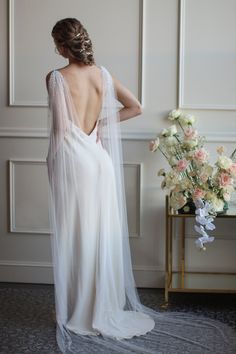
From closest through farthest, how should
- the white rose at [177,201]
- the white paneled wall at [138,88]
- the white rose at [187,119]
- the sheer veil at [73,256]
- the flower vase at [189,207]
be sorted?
the sheer veil at [73,256]
the white rose at [177,201]
the flower vase at [189,207]
the white rose at [187,119]
the white paneled wall at [138,88]

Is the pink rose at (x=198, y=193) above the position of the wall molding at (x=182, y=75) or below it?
below

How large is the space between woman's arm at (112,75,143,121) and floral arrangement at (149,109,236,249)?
0.26 m

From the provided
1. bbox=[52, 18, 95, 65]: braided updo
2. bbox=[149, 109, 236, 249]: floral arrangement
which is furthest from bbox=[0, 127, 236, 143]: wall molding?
bbox=[52, 18, 95, 65]: braided updo

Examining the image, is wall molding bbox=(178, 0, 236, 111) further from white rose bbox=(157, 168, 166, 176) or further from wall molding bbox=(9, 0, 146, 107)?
white rose bbox=(157, 168, 166, 176)

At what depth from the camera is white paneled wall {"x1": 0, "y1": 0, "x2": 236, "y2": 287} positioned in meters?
3.69

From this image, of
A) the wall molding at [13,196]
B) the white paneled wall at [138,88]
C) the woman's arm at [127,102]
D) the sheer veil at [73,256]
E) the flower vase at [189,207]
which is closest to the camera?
the sheer veil at [73,256]

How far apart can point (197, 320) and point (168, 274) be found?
1.22 ft

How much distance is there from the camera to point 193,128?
3.62 metres

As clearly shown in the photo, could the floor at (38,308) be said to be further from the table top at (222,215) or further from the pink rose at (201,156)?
the pink rose at (201,156)

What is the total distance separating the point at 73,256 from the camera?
302 cm

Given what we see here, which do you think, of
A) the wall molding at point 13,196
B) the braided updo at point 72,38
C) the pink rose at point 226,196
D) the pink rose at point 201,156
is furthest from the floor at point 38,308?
the braided updo at point 72,38

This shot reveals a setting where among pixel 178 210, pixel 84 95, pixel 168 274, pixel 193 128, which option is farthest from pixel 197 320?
pixel 84 95

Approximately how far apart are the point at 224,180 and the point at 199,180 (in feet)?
0.50

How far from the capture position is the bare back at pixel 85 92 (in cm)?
295
